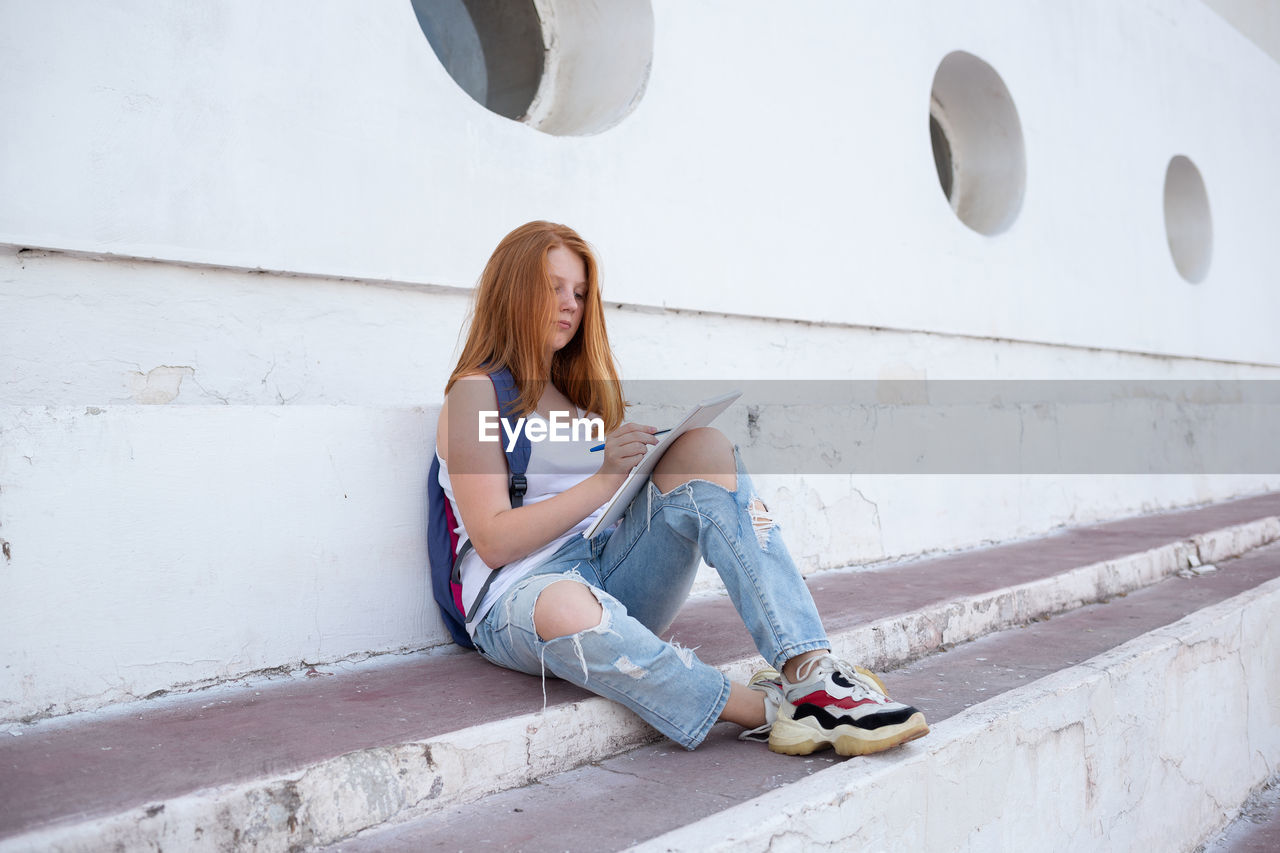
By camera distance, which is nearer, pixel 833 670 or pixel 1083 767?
pixel 833 670

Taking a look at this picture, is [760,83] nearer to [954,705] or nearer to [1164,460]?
[954,705]

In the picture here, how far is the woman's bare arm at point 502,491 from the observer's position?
191 centimetres

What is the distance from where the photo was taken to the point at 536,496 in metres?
2.10

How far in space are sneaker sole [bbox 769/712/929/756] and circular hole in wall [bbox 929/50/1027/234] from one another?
406 cm

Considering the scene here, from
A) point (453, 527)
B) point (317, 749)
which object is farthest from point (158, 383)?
point (317, 749)

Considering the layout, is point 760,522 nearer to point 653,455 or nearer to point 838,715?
point 653,455

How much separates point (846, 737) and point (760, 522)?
1.43 ft

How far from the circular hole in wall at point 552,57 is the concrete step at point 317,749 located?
1967 mm

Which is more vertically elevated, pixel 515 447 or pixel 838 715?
pixel 515 447

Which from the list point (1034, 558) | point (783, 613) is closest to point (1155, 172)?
point (1034, 558)

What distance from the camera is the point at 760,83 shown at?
3.77m

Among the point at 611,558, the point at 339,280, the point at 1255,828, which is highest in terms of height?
the point at 339,280

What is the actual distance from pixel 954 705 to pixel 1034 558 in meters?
1.93

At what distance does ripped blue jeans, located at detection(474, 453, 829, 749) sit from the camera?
1794mm
